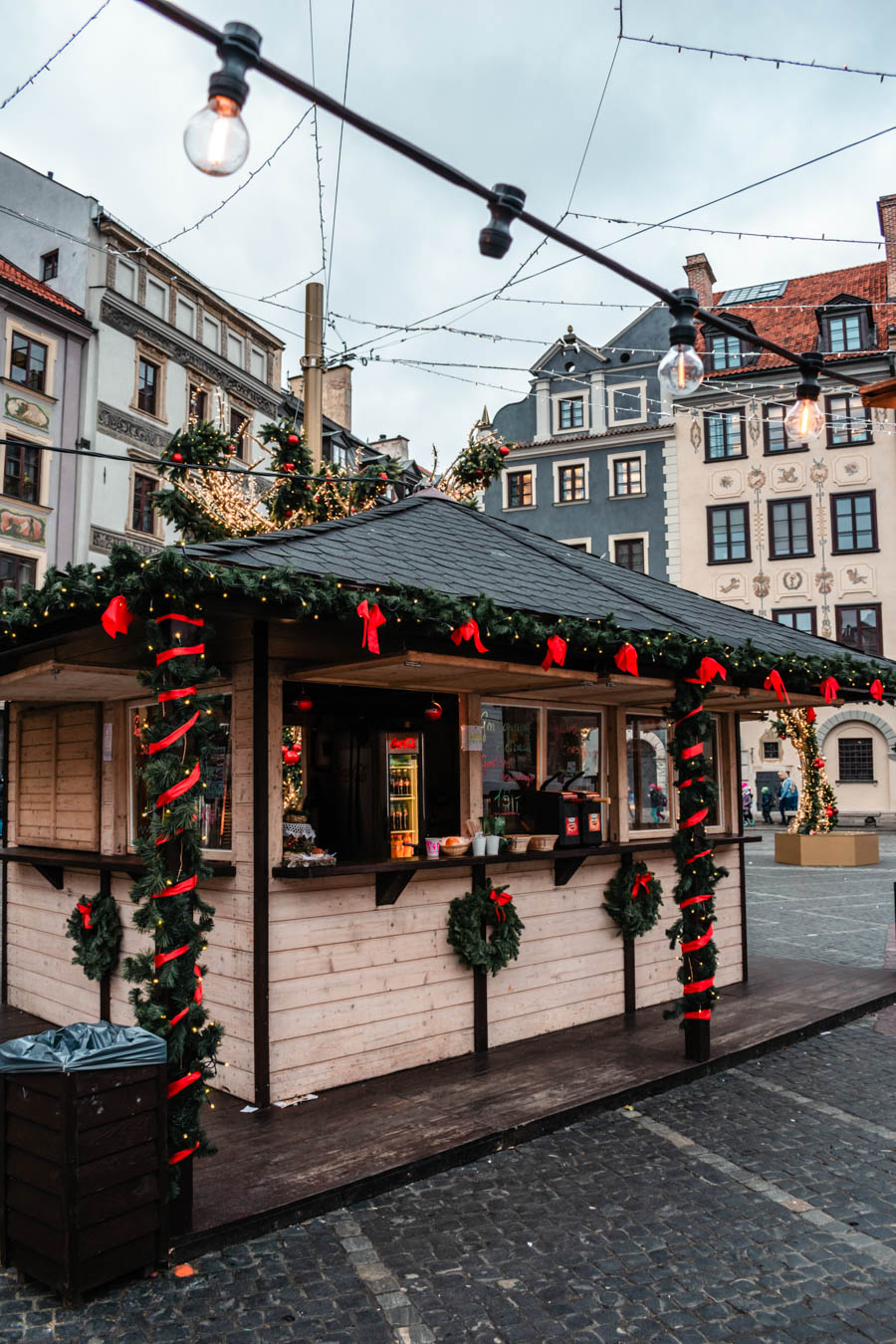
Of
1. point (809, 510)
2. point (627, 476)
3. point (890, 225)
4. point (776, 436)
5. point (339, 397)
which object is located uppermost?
point (890, 225)

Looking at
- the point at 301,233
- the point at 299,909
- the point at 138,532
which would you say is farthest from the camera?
the point at 138,532

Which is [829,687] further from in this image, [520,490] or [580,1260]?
[520,490]

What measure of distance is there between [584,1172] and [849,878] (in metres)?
15.2

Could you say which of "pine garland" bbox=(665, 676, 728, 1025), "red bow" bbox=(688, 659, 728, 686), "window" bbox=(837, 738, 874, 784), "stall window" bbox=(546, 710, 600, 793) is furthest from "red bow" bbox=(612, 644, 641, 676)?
"window" bbox=(837, 738, 874, 784)

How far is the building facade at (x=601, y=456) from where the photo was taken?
113 ft

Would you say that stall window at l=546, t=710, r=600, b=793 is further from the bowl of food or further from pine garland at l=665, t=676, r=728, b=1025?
the bowl of food

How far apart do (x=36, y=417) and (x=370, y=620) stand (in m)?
22.8

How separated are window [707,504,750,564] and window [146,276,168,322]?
18.1 m

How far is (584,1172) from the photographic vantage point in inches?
205

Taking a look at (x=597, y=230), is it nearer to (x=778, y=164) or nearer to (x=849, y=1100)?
(x=778, y=164)

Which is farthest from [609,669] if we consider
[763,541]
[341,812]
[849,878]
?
[763,541]

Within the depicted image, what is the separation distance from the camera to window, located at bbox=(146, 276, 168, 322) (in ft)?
92.7

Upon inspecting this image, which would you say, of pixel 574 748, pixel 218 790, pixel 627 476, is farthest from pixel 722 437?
pixel 218 790

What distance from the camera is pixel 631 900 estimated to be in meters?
8.16
